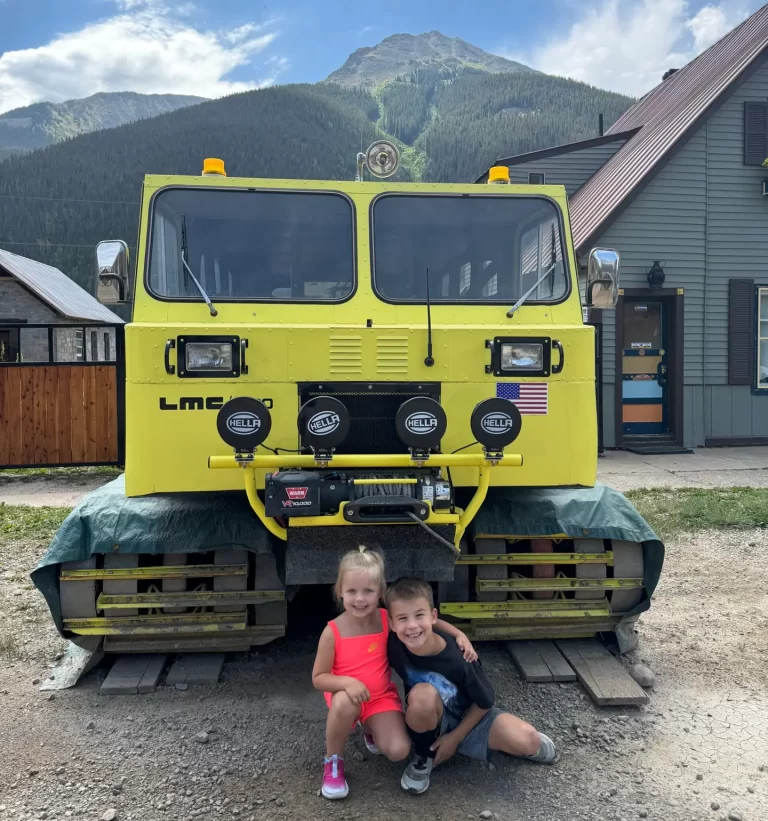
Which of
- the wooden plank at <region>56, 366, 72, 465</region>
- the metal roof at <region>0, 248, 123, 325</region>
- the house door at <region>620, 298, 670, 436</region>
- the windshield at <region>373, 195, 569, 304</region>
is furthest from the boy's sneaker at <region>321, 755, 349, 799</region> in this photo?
the metal roof at <region>0, 248, 123, 325</region>

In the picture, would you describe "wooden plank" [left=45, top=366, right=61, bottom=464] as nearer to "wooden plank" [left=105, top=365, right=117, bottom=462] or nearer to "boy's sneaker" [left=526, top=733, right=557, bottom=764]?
"wooden plank" [left=105, top=365, right=117, bottom=462]

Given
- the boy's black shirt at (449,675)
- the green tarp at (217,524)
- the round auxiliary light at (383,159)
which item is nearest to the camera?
the boy's black shirt at (449,675)

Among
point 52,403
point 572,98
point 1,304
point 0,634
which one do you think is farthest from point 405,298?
point 572,98

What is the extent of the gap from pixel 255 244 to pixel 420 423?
1573 mm

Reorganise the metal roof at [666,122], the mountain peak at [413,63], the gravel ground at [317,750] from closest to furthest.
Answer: the gravel ground at [317,750] → the metal roof at [666,122] → the mountain peak at [413,63]

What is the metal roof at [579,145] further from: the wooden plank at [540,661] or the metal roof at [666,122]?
the wooden plank at [540,661]

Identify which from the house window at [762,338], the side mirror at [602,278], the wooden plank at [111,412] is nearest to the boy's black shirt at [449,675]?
the side mirror at [602,278]

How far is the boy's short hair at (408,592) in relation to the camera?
3.19 m

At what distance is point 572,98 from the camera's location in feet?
249

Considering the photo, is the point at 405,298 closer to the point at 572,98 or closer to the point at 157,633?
the point at 157,633

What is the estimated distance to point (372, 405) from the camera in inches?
160

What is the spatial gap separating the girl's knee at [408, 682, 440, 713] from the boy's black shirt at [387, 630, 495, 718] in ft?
0.37

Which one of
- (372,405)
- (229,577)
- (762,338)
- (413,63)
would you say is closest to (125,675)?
(229,577)

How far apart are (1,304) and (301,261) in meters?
21.1
